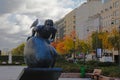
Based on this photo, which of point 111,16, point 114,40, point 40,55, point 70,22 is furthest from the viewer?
point 70,22

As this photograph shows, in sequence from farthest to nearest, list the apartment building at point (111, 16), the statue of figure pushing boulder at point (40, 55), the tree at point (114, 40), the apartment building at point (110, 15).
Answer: the apartment building at point (110, 15)
the apartment building at point (111, 16)
the tree at point (114, 40)
the statue of figure pushing boulder at point (40, 55)

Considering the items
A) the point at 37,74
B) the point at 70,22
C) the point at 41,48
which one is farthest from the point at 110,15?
the point at 37,74

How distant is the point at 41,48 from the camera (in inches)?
532

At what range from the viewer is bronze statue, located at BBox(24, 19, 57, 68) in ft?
43.9

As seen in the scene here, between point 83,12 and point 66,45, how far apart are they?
47.9 metres

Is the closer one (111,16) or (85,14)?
(111,16)

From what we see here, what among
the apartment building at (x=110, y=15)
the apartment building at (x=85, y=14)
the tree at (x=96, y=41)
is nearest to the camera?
the tree at (x=96, y=41)

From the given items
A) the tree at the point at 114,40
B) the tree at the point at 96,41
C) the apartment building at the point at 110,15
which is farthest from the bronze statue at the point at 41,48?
the apartment building at the point at 110,15

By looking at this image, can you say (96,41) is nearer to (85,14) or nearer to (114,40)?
(114,40)

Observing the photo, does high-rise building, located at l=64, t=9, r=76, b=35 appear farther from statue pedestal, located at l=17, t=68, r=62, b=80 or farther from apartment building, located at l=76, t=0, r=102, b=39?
statue pedestal, located at l=17, t=68, r=62, b=80

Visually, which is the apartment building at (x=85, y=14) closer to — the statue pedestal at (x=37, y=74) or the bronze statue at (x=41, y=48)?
the bronze statue at (x=41, y=48)

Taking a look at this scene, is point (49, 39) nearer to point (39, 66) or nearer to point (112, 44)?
point (39, 66)

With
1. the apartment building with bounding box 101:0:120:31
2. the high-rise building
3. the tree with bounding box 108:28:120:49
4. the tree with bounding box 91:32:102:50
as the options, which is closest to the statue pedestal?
the tree with bounding box 108:28:120:49

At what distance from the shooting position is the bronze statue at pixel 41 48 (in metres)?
13.4
